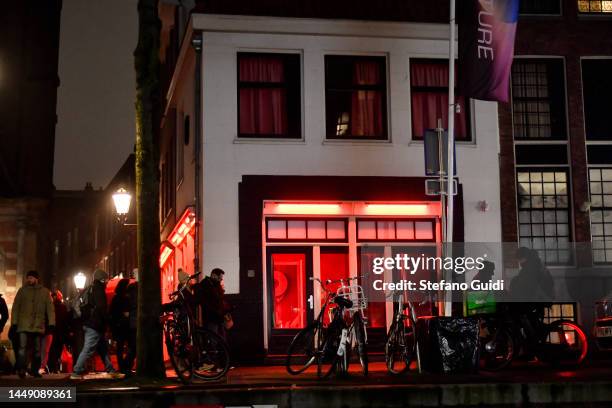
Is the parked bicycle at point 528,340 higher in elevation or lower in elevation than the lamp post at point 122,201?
lower

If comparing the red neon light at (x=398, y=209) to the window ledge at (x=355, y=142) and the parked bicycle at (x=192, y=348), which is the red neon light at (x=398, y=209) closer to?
the window ledge at (x=355, y=142)

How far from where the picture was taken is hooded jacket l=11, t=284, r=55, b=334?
1850 cm

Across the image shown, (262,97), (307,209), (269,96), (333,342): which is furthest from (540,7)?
(333,342)

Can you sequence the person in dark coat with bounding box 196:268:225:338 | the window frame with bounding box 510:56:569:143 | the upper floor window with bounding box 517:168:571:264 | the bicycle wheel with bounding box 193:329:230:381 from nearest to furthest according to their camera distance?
1. the bicycle wheel with bounding box 193:329:230:381
2. the person in dark coat with bounding box 196:268:225:338
3. the upper floor window with bounding box 517:168:571:264
4. the window frame with bounding box 510:56:569:143

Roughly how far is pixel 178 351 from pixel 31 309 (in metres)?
4.53

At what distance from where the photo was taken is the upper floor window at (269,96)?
72.9 ft

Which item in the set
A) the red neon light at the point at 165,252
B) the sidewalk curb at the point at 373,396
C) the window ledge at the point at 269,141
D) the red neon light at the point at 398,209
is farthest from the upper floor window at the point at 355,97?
the sidewalk curb at the point at 373,396

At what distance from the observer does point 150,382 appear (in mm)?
15062

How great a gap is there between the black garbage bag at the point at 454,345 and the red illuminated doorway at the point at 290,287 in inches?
235

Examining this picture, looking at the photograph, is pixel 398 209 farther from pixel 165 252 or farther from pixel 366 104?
pixel 165 252

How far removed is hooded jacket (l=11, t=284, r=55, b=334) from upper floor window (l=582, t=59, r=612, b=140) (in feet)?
43.7

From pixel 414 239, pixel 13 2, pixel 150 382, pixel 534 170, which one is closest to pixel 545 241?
pixel 534 170

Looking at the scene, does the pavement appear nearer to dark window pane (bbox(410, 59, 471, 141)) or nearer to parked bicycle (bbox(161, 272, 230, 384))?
parked bicycle (bbox(161, 272, 230, 384))

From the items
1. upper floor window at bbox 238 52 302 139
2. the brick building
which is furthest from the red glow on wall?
the brick building
